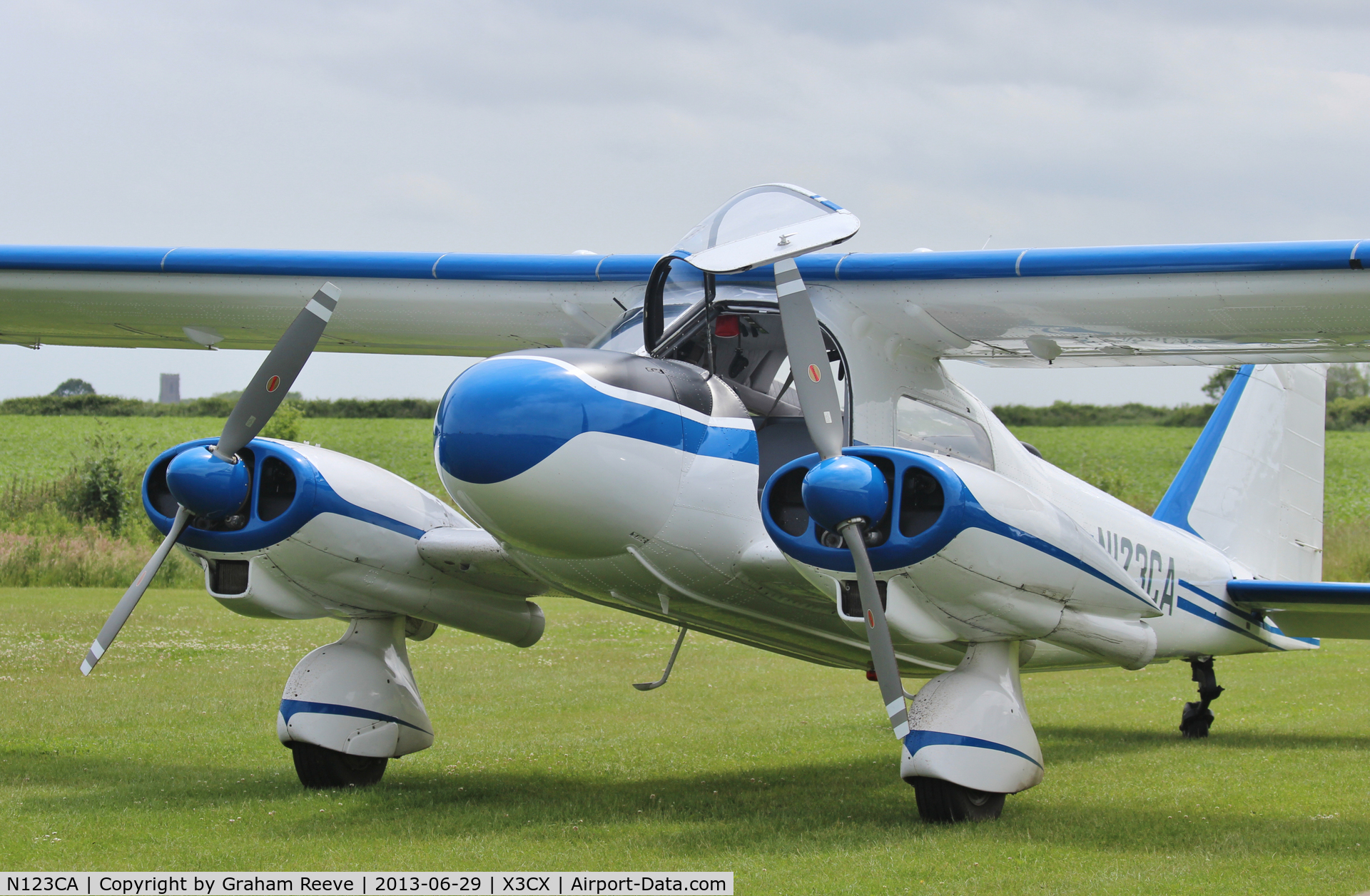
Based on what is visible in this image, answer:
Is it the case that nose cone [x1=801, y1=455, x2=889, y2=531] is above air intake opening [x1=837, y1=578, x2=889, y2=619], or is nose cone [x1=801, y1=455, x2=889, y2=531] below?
above

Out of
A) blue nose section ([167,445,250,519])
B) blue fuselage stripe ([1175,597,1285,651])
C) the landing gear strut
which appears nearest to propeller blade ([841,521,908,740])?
blue nose section ([167,445,250,519])

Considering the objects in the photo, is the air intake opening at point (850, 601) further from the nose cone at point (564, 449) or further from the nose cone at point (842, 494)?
the nose cone at point (564, 449)

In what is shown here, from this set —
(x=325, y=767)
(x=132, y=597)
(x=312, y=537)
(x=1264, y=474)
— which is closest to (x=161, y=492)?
(x=132, y=597)

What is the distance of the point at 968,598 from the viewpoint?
613 centimetres

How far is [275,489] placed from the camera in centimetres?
767

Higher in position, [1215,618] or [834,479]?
[834,479]

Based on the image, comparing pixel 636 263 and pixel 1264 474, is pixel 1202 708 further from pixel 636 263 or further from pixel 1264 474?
pixel 636 263

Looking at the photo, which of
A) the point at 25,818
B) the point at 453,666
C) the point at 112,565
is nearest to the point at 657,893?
the point at 25,818

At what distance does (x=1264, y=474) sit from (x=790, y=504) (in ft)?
22.8

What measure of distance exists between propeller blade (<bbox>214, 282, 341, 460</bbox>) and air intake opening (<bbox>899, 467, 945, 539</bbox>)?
353 centimetres

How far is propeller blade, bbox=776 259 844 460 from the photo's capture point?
235 inches

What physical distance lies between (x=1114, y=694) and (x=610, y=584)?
9.87m

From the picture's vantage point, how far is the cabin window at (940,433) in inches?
280

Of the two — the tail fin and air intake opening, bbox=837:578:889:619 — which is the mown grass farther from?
the tail fin
